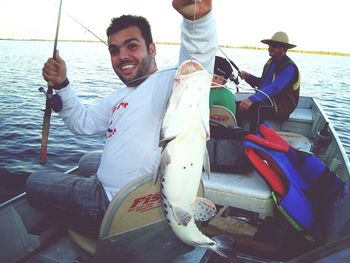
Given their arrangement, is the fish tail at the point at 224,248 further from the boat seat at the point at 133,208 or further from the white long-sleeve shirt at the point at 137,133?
the white long-sleeve shirt at the point at 137,133

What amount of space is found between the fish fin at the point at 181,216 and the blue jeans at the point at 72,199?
2.89 feet

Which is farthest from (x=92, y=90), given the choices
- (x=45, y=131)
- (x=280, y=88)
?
(x=45, y=131)

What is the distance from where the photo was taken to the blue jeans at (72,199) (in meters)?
3.00

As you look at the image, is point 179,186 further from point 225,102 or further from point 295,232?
point 225,102

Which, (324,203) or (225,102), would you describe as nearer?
(324,203)

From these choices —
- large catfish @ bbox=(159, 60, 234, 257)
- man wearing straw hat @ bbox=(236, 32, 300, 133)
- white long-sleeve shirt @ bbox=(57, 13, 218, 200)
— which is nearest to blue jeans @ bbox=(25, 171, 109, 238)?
white long-sleeve shirt @ bbox=(57, 13, 218, 200)

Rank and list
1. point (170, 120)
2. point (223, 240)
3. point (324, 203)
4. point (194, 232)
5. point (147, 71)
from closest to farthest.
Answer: point (170, 120) < point (194, 232) < point (223, 240) < point (147, 71) < point (324, 203)

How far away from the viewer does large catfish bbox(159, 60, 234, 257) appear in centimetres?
196

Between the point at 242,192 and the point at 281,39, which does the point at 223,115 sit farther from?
the point at 281,39

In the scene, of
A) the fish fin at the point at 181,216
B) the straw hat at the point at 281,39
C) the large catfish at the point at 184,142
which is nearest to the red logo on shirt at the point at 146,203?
the large catfish at the point at 184,142

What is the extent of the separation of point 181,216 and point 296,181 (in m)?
2.13

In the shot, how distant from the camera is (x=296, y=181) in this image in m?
3.89

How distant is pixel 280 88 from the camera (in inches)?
313

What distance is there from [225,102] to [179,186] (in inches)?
151
